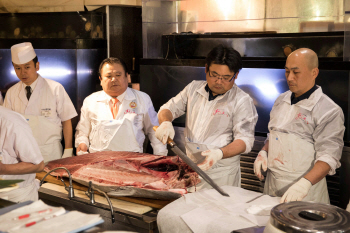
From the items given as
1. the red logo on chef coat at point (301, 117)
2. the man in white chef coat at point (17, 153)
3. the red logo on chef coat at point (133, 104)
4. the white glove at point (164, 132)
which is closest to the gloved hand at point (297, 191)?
the red logo on chef coat at point (301, 117)

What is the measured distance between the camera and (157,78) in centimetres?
397

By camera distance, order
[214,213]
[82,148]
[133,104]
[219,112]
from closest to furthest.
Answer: [214,213] < [219,112] < [82,148] < [133,104]

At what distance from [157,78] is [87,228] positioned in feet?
9.66

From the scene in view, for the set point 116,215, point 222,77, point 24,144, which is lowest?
point 116,215

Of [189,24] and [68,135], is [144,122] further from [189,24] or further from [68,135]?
[189,24]

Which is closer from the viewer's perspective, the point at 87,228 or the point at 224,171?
the point at 87,228

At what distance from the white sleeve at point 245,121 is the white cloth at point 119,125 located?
938 millimetres

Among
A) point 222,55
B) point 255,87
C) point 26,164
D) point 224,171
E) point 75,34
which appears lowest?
point 224,171

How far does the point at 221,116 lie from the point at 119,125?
39.6 inches

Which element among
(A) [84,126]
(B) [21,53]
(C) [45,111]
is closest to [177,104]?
(A) [84,126]

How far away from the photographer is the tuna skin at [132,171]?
221cm

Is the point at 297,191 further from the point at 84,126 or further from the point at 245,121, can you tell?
the point at 84,126

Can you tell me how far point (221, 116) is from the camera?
9.05ft

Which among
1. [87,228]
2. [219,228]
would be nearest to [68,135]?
[219,228]
